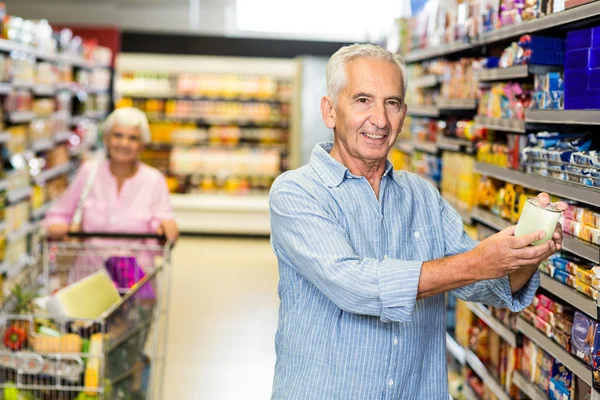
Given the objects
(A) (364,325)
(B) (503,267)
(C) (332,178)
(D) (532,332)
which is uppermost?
(C) (332,178)

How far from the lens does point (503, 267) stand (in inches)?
73.9

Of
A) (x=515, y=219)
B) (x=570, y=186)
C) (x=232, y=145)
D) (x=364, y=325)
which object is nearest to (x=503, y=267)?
(x=364, y=325)

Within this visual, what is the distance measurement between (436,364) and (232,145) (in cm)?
986

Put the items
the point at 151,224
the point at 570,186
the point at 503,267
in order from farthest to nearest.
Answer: the point at 151,224
the point at 570,186
the point at 503,267

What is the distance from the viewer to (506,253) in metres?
1.84

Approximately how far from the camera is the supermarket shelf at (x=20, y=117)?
7226 mm

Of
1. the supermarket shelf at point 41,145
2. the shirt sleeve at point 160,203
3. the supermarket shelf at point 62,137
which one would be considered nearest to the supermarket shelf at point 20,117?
the supermarket shelf at point 41,145

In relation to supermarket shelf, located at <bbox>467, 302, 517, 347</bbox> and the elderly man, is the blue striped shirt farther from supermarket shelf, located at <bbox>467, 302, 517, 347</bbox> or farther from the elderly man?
supermarket shelf, located at <bbox>467, 302, 517, 347</bbox>

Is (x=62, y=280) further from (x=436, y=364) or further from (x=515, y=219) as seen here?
(x=436, y=364)

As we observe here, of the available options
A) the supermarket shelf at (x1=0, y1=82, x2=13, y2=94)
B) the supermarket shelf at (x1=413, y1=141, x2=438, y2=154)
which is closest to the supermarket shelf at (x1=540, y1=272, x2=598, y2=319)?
the supermarket shelf at (x1=413, y1=141, x2=438, y2=154)

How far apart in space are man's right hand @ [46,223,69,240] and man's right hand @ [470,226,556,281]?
2.88 meters

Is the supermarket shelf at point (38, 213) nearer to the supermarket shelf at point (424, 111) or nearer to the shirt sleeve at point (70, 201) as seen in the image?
the shirt sleeve at point (70, 201)

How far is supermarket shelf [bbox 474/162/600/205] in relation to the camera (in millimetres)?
2639

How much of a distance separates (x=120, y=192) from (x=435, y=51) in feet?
6.87
